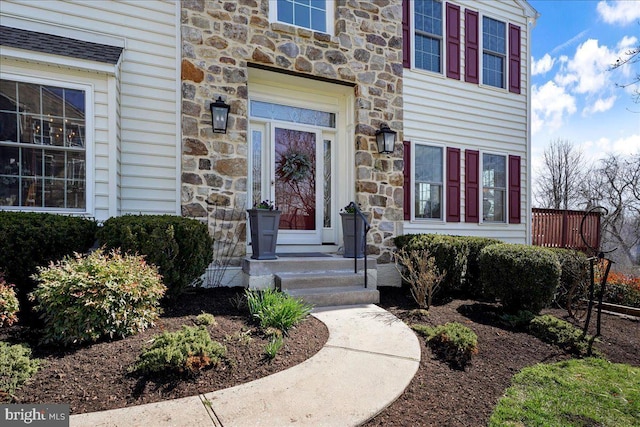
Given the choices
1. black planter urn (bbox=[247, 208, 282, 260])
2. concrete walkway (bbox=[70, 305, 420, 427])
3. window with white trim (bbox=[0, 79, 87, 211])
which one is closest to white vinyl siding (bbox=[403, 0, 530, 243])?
black planter urn (bbox=[247, 208, 282, 260])

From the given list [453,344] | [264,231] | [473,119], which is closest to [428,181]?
[473,119]

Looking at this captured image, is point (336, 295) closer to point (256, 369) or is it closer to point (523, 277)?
point (256, 369)

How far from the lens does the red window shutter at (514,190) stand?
8.16 m

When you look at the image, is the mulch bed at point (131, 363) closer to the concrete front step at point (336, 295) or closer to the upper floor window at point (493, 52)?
the concrete front step at point (336, 295)

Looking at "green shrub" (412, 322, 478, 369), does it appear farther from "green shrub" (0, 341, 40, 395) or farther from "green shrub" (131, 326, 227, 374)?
"green shrub" (0, 341, 40, 395)

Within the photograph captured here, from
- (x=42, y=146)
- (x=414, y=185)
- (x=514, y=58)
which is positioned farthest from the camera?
(x=514, y=58)

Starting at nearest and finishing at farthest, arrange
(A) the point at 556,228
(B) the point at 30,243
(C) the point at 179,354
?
(C) the point at 179,354, (B) the point at 30,243, (A) the point at 556,228

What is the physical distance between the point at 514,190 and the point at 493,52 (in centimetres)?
320

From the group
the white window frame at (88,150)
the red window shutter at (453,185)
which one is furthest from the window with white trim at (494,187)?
the white window frame at (88,150)

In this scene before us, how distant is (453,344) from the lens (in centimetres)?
321

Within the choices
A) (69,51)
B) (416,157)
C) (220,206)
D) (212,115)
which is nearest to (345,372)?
(220,206)

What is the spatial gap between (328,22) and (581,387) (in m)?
5.87

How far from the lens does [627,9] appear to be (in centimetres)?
552

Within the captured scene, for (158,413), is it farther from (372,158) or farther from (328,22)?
(328,22)
